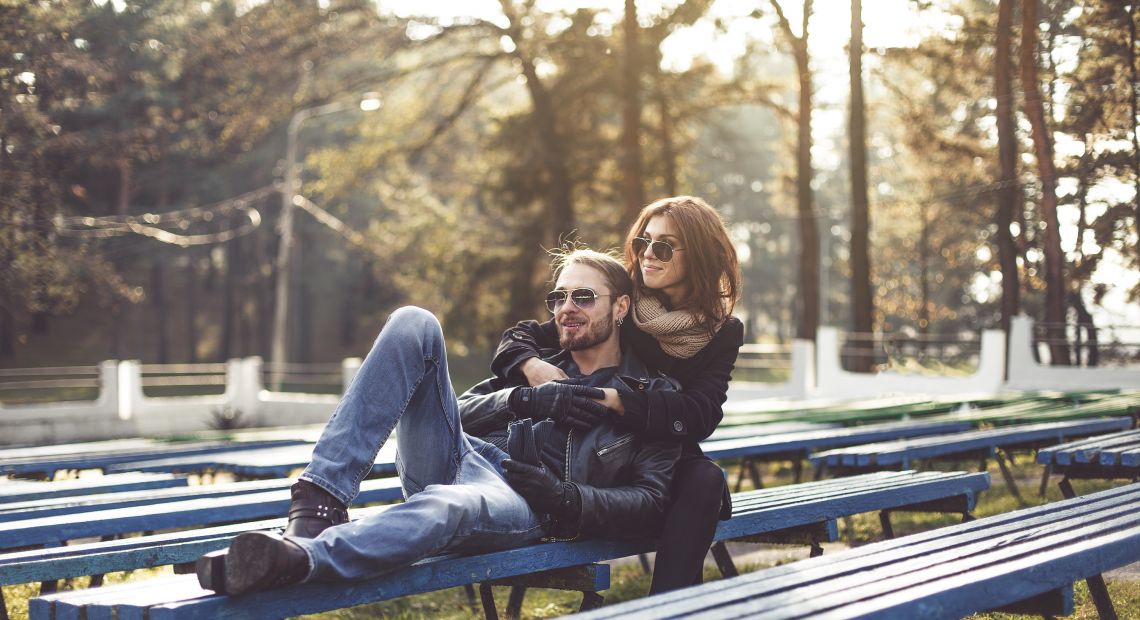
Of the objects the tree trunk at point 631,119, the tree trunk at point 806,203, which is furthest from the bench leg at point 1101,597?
the tree trunk at point 806,203

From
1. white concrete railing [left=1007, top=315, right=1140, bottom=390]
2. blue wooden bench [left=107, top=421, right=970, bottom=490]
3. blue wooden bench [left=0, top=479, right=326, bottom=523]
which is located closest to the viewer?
blue wooden bench [left=0, top=479, right=326, bottom=523]

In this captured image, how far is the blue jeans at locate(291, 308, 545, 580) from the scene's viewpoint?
288cm

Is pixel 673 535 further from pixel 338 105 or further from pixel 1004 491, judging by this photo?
pixel 338 105

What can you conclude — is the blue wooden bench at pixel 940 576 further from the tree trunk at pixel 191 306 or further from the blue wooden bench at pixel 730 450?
the tree trunk at pixel 191 306

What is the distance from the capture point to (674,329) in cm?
387

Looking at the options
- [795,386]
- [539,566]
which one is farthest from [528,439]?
[795,386]

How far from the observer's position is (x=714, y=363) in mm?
3934

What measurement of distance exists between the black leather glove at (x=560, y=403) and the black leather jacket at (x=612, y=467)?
64 millimetres

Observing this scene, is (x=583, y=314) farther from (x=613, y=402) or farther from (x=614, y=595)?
(x=614, y=595)

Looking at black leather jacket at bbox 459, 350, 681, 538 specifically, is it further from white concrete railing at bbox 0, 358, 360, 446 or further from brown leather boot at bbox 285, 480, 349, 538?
white concrete railing at bbox 0, 358, 360, 446

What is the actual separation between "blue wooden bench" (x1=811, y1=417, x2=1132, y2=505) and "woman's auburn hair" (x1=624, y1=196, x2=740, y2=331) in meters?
1.87

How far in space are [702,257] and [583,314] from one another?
0.45 m

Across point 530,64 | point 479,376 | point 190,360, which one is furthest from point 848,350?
point 190,360

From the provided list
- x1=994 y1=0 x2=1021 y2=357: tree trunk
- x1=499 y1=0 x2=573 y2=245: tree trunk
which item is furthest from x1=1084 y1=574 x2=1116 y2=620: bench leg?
x1=499 y1=0 x2=573 y2=245: tree trunk
